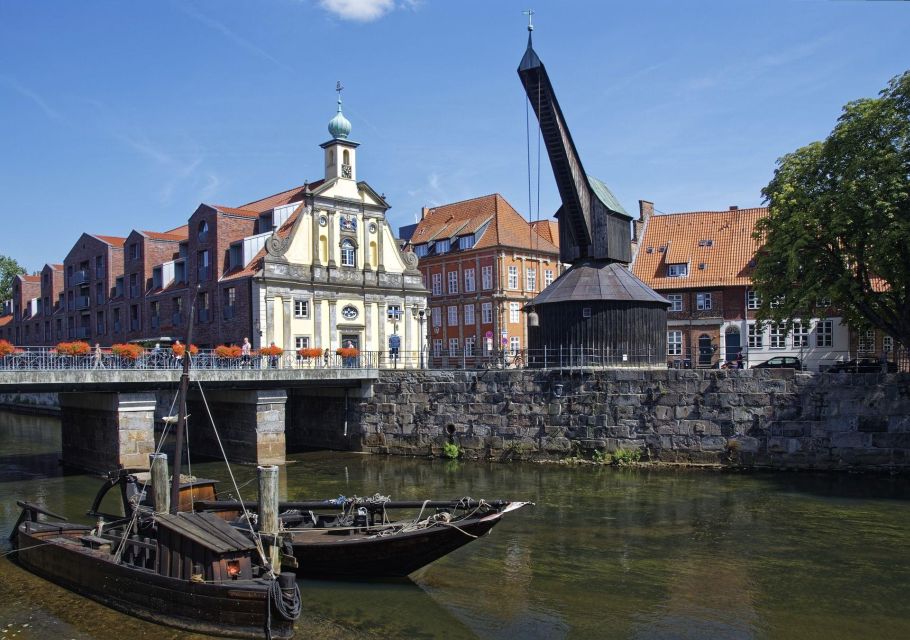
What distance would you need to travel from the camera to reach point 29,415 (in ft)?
193

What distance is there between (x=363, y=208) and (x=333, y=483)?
21.8 meters

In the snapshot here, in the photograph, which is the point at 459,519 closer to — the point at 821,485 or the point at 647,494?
the point at 647,494

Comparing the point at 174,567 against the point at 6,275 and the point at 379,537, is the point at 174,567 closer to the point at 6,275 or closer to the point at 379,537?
the point at 379,537

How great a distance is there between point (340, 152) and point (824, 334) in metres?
30.1

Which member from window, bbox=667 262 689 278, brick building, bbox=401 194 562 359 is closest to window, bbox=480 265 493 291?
brick building, bbox=401 194 562 359

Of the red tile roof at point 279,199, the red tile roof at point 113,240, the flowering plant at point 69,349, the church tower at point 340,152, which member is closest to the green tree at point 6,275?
the red tile roof at point 113,240

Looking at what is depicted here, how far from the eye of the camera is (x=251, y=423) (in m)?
32.2

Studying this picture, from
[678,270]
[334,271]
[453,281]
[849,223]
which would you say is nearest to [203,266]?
[334,271]

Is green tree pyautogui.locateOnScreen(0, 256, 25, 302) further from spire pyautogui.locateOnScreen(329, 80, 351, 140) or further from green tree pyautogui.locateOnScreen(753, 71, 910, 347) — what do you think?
green tree pyautogui.locateOnScreen(753, 71, 910, 347)

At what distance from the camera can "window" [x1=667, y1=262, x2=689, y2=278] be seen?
48662mm

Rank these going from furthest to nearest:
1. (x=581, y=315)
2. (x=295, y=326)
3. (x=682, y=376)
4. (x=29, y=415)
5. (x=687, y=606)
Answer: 1. (x=29, y=415)
2. (x=295, y=326)
3. (x=581, y=315)
4. (x=682, y=376)
5. (x=687, y=606)

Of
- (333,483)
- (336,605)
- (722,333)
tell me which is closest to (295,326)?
(333,483)

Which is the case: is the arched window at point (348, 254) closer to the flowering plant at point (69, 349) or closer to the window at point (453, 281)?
the window at point (453, 281)

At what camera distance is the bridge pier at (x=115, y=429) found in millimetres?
27781
